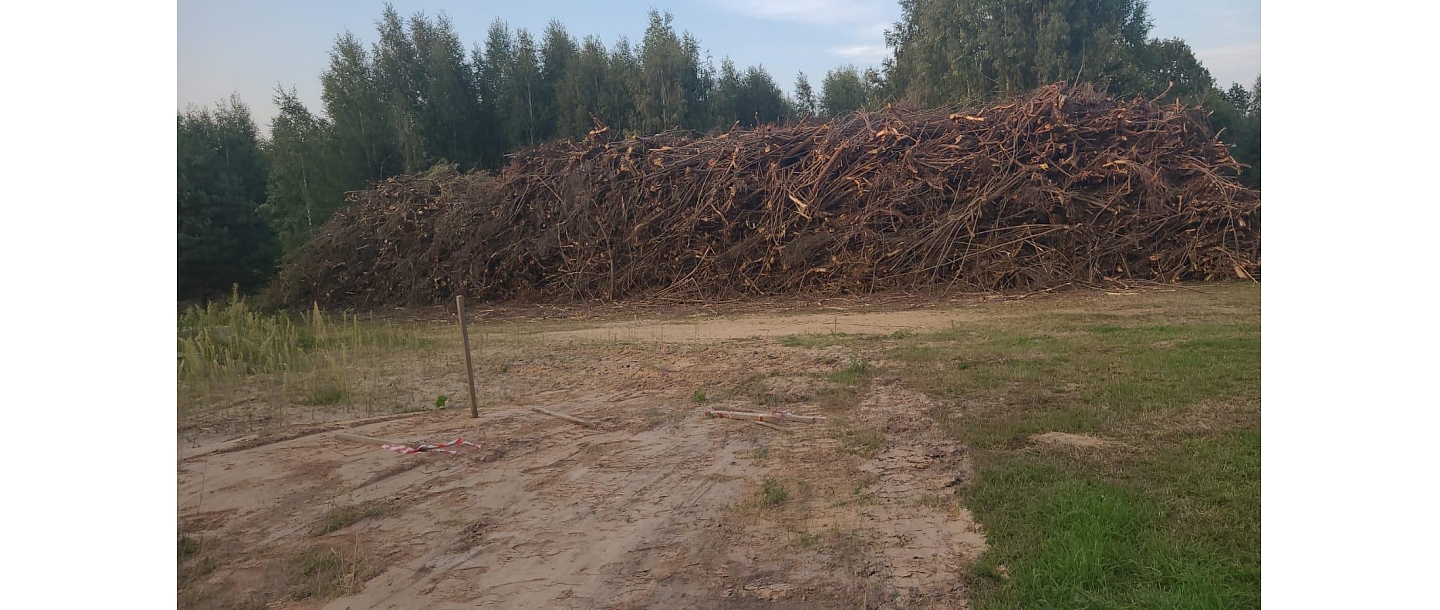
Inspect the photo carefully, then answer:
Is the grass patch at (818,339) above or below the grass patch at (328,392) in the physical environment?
above

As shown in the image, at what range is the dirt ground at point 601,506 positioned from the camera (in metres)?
2.19

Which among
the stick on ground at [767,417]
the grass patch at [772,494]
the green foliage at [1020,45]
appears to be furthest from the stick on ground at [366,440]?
the green foliage at [1020,45]

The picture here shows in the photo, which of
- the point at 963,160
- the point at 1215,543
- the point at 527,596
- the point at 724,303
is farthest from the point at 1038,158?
the point at 527,596

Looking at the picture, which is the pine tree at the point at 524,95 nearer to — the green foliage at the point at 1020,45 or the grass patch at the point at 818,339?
the green foliage at the point at 1020,45

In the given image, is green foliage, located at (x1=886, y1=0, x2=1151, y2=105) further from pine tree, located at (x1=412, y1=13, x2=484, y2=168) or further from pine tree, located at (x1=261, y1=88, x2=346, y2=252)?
pine tree, located at (x1=261, y1=88, x2=346, y2=252)

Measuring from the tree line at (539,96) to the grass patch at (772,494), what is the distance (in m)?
8.02

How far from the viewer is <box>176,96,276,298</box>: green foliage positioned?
1045 centimetres

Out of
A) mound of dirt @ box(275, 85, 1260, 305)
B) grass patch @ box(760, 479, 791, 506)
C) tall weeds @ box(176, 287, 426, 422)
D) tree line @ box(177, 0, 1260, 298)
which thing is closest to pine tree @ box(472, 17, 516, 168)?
tree line @ box(177, 0, 1260, 298)

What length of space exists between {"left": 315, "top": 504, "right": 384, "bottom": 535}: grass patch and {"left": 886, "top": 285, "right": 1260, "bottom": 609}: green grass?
203cm

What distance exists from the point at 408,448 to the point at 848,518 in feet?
6.69

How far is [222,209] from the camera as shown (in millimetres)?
11250

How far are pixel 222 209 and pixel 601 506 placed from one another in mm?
10924

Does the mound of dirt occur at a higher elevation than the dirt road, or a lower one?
higher

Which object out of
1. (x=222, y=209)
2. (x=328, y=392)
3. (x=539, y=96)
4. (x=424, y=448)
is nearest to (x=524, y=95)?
(x=539, y=96)
